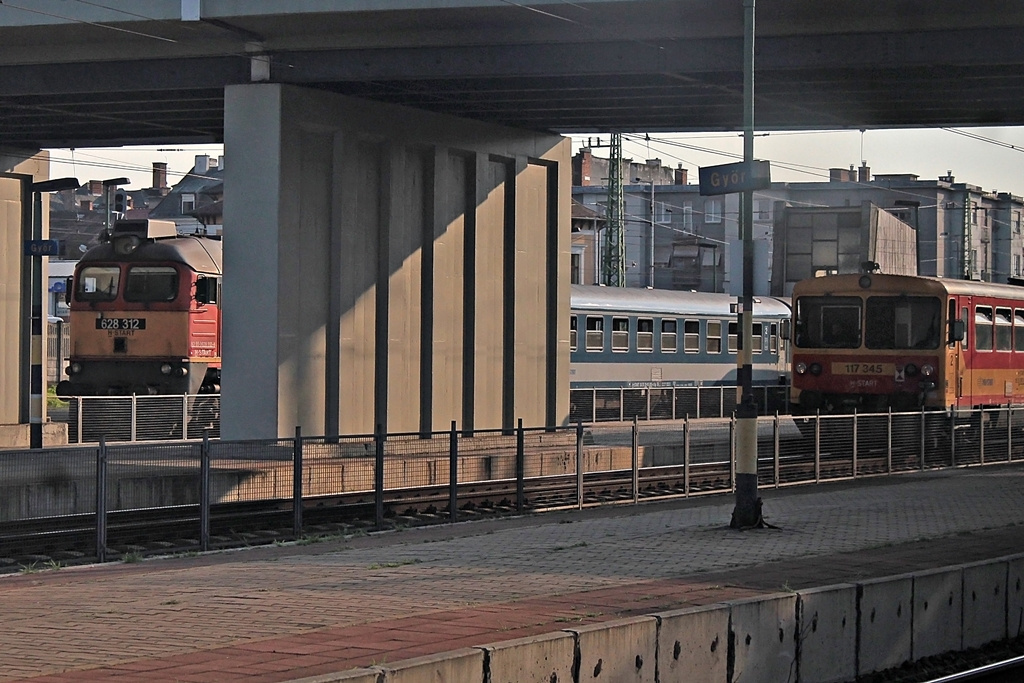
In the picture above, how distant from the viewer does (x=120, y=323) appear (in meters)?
29.8

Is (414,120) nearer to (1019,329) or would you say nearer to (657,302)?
(1019,329)

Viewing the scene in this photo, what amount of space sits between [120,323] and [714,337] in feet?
65.1

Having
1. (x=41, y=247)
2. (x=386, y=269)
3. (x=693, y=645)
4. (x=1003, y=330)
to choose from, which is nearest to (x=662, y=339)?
(x=1003, y=330)

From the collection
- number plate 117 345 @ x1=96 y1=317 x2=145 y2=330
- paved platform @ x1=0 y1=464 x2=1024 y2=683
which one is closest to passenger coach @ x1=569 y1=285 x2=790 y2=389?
number plate 117 345 @ x1=96 y1=317 x2=145 y2=330

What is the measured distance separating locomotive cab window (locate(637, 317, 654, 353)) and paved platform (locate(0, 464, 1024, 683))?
869 inches

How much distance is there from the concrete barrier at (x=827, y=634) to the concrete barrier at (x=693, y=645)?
81 cm

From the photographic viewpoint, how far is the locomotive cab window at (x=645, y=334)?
40.2 m

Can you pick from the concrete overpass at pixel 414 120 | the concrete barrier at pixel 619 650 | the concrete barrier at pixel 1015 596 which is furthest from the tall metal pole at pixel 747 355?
the concrete barrier at pixel 619 650

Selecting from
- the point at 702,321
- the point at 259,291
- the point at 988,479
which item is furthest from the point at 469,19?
the point at 702,321

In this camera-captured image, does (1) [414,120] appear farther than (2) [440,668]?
Yes

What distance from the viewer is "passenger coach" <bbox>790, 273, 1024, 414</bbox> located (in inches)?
1092

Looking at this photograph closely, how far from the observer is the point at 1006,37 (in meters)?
18.6

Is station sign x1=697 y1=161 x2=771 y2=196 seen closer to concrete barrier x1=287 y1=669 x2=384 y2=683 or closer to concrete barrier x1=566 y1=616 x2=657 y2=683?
concrete barrier x1=566 y1=616 x2=657 y2=683

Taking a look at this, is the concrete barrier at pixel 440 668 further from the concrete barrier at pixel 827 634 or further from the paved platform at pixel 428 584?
the concrete barrier at pixel 827 634
